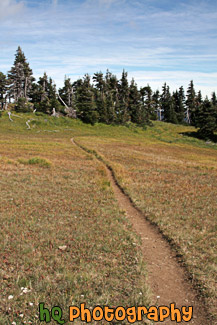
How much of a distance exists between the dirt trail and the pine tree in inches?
3067

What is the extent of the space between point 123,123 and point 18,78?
1466 inches

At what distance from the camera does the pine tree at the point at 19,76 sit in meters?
79.0

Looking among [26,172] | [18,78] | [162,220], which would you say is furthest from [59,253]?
[18,78]

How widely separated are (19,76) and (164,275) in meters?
84.0

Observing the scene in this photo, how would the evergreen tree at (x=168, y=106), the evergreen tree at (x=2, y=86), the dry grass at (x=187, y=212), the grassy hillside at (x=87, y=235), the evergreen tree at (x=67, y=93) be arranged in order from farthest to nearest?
the evergreen tree at (x=168, y=106) < the evergreen tree at (x=67, y=93) < the evergreen tree at (x=2, y=86) < the dry grass at (x=187, y=212) < the grassy hillside at (x=87, y=235)

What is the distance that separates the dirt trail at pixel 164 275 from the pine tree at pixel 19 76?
77911 mm

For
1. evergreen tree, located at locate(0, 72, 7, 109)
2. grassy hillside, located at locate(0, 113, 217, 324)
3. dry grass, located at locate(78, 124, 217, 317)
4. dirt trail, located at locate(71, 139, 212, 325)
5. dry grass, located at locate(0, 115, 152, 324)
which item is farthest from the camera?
evergreen tree, located at locate(0, 72, 7, 109)

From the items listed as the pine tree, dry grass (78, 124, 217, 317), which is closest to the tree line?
the pine tree

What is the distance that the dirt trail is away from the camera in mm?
6586

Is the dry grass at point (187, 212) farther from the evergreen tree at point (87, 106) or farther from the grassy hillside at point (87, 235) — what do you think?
the evergreen tree at point (87, 106)

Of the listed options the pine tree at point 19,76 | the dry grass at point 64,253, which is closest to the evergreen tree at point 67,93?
the pine tree at point 19,76

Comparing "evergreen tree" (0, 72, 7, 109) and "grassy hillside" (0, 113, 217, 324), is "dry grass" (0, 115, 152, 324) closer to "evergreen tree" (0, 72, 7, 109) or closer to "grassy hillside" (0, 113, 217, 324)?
"grassy hillside" (0, 113, 217, 324)

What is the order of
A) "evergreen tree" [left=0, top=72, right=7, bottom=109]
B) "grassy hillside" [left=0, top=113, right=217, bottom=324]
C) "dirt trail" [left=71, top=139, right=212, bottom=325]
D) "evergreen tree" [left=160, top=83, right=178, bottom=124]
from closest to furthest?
"dirt trail" [left=71, top=139, right=212, bottom=325] → "grassy hillside" [left=0, top=113, right=217, bottom=324] → "evergreen tree" [left=0, top=72, right=7, bottom=109] → "evergreen tree" [left=160, top=83, right=178, bottom=124]

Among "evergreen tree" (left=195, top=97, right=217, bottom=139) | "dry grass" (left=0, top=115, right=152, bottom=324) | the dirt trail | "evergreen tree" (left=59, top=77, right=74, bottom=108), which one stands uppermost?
"evergreen tree" (left=59, top=77, right=74, bottom=108)
